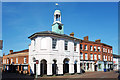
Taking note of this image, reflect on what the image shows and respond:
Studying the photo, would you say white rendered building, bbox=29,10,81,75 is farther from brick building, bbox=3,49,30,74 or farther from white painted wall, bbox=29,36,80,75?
→ brick building, bbox=3,49,30,74

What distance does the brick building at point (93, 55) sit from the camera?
111 feet

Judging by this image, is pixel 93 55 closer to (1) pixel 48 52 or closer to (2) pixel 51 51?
(2) pixel 51 51

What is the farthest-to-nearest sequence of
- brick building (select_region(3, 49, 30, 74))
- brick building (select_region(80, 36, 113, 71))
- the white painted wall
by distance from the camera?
brick building (select_region(80, 36, 113, 71)), brick building (select_region(3, 49, 30, 74)), the white painted wall

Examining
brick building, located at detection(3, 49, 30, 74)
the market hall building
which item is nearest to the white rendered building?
the market hall building

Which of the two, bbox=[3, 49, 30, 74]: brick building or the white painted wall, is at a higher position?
the white painted wall

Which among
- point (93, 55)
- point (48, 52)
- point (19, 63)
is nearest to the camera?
point (48, 52)

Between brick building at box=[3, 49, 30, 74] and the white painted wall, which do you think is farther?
brick building at box=[3, 49, 30, 74]

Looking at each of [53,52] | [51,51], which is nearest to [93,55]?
[53,52]

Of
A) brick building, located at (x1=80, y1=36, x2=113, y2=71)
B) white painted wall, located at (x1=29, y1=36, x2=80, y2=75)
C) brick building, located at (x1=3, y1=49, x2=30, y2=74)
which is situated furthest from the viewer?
brick building, located at (x1=80, y1=36, x2=113, y2=71)

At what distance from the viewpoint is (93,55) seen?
35.9 meters

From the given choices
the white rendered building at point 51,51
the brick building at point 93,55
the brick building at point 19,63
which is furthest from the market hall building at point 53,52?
the brick building at point 93,55

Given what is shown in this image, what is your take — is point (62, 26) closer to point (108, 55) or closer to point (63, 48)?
point (63, 48)

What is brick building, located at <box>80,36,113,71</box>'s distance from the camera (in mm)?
33812

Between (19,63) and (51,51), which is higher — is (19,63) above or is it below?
below
